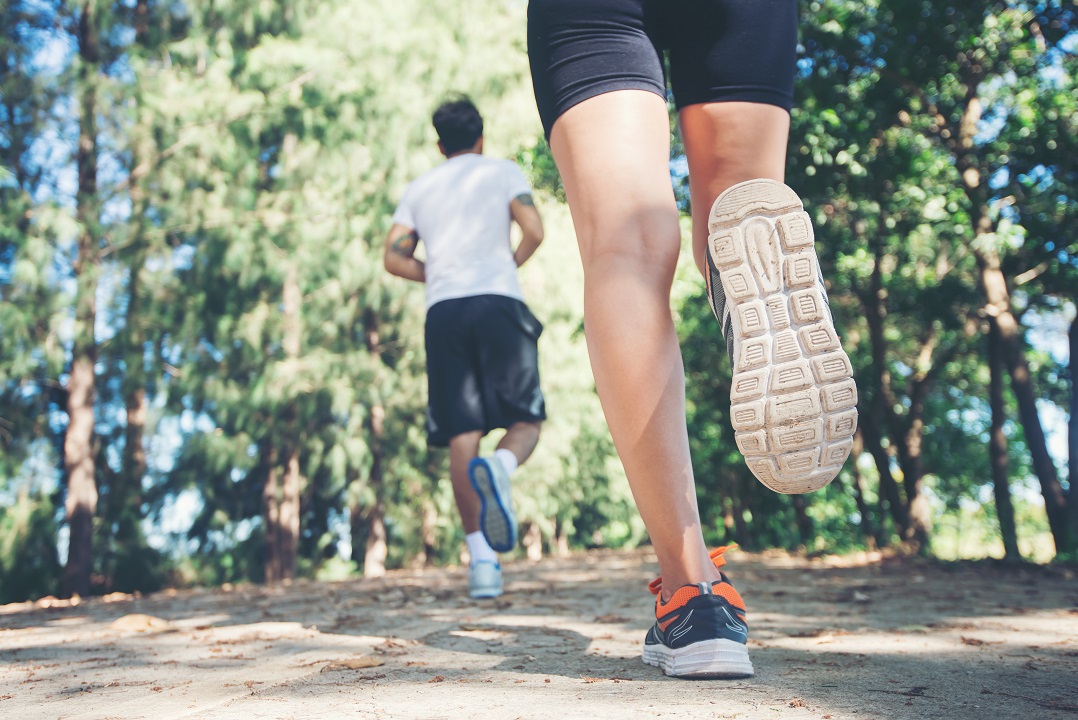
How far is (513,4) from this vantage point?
43.8 feet

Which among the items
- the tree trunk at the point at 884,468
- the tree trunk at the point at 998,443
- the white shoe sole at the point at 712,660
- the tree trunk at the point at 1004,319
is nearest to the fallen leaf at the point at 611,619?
the white shoe sole at the point at 712,660

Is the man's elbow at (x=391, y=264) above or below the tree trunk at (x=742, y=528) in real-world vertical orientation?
above

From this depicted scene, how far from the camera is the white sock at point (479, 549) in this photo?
329cm

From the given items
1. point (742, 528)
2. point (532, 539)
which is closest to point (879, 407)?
point (742, 528)

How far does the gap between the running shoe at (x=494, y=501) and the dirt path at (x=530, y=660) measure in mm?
220

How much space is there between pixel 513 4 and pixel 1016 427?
41.5 ft

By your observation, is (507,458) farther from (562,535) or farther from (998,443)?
(562,535)

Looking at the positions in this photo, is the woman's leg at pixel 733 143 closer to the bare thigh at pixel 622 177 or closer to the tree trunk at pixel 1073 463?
the bare thigh at pixel 622 177

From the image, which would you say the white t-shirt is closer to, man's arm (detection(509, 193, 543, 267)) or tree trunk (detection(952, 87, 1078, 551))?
man's arm (detection(509, 193, 543, 267))

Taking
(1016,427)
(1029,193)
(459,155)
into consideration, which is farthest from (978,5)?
(1016,427)

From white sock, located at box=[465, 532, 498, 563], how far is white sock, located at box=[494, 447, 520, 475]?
0.89 ft

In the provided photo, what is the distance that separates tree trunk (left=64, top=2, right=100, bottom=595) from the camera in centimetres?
767

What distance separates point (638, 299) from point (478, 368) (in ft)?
6.19

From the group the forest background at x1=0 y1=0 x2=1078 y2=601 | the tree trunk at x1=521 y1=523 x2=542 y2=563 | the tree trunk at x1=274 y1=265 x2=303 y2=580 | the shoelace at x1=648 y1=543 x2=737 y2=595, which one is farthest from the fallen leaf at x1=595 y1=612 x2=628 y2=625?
the tree trunk at x1=521 y1=523 x2=542 y2=563
